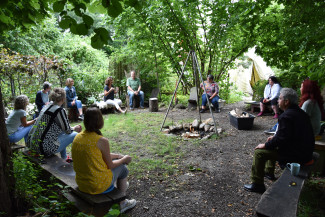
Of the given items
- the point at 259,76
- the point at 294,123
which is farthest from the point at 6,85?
the point at 259,76

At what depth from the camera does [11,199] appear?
227cm

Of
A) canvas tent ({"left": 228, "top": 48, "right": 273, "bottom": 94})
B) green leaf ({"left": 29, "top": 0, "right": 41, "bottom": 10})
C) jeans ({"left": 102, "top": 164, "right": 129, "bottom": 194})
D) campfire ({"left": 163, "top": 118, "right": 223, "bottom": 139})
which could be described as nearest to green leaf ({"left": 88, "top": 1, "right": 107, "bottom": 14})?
green leaf ({"left": 29, "top": 0, "right": 41, "bottom": 10})

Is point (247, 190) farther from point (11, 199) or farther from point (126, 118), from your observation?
point (126, 118)

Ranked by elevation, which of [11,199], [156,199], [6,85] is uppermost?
[6,85]

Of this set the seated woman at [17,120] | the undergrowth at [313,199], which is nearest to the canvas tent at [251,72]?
the undergrowth at [313,199]

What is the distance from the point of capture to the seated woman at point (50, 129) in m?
3.45

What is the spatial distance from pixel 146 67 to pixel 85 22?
29.0 ft

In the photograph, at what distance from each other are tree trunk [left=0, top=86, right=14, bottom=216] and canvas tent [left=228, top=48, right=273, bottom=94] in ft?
40.8

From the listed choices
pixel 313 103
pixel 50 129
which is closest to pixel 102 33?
pixel 50 129

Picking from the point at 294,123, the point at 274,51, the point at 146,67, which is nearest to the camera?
the point at 294,123

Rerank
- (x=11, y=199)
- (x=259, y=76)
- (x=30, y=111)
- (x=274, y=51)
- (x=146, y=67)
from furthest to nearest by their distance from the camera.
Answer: (x=259, y=76) < (x=146, y=67) < (x=30, y=111) < (x=274, y=51) < (x=11, y=199)

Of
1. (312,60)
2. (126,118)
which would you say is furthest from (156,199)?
(126,118)

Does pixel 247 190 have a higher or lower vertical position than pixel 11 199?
lower

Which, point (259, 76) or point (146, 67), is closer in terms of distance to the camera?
point (146, 67)
